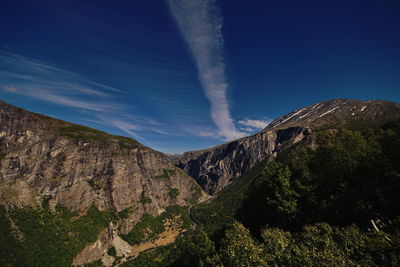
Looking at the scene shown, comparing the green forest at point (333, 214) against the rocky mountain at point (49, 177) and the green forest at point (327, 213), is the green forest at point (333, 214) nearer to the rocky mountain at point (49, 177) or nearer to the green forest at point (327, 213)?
the green forest at point (327, 213)

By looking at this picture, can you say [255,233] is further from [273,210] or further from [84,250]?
[84,250]

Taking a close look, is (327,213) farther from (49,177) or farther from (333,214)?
(49,177)

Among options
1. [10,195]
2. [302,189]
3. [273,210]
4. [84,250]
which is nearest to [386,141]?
[302,189]

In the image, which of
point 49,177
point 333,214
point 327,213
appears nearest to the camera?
point 333,214

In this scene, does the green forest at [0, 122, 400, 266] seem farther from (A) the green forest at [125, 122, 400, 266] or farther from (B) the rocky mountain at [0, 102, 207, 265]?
(B) the rocky mountain at [0, 102, 207, 265]

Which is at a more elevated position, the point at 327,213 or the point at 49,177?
the point at 327,213

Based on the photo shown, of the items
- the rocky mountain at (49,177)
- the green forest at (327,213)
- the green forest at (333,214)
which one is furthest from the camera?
the rocky mountain at (49,177)

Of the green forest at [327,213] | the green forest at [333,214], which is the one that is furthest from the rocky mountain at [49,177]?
the green forest at [333,214]

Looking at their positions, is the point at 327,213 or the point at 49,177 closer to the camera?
the point at 327,213

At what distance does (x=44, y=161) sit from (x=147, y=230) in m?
120

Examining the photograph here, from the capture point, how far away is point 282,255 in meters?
21.9

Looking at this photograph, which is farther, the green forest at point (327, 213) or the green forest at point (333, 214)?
the green forest at point (327, 213)

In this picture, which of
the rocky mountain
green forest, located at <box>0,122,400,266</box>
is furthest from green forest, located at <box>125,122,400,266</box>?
the rocky mountain

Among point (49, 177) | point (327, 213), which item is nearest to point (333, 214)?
point (327, 213)
